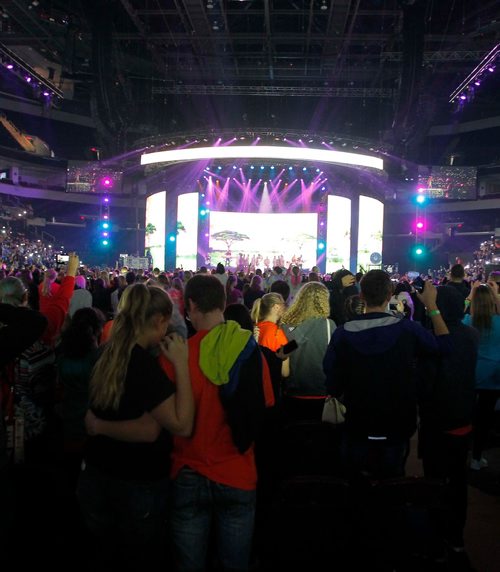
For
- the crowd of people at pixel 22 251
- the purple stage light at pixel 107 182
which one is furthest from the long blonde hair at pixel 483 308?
the purple stage light at pixel 107 182

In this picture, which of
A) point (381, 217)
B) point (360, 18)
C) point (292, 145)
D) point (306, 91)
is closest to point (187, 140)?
point (292, 145)

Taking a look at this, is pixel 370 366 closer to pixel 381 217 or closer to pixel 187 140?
pixel 187 140

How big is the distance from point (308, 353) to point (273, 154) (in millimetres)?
17477

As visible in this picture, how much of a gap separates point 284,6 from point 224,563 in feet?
60.3

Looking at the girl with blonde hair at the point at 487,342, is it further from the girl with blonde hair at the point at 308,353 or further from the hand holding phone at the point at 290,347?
the hand holding phone at the point at 290,347

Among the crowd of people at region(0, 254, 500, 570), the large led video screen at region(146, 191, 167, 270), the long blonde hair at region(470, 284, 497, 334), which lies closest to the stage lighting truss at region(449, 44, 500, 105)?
the long blonde hair at region(470, 284, 497, 334)

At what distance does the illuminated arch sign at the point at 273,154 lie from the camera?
20359mm

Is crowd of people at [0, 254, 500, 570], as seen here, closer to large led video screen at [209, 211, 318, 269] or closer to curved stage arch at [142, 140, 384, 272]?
curved stage arch at [142, 140, 384, 272]

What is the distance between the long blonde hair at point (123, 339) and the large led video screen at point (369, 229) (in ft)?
81.6

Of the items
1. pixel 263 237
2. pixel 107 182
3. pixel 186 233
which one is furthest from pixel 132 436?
pixel 263 237

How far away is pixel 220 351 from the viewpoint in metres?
2.23

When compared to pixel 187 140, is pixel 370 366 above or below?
below

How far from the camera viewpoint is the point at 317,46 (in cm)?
2131

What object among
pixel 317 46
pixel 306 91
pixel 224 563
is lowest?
pixel 224 563
